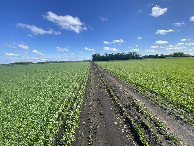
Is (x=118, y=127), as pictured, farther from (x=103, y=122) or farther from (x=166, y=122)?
(x=166, y=122)

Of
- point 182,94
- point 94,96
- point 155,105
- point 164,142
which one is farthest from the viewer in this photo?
point 94,96

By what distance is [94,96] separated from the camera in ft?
47.6

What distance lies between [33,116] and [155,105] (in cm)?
1261

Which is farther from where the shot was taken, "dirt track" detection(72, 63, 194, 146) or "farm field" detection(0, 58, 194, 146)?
"farm field" detection(0, 58, 194, 146)

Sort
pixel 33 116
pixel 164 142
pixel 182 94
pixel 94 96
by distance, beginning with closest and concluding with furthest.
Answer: pixel 164 142, pixel 33 116, pixel 182 94, pixel 94 96

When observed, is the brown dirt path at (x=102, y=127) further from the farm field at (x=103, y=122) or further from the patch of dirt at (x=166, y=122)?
the patch of dirt at (x=166, y=122)

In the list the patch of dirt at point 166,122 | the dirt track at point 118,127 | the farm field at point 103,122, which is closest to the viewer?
the patch of dirt at point 166,122

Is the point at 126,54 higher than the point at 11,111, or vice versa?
the point at 126,54

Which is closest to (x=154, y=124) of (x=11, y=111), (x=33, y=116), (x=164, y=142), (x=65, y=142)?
(x=164, y=142)

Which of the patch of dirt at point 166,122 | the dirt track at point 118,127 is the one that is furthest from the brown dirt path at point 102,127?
the patch of dirt at point 166,122

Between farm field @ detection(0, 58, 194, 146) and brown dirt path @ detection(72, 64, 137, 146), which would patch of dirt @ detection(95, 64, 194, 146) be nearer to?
farm field @ detection(0, 58, 194, 146)

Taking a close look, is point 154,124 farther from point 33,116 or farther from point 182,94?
point 33,116

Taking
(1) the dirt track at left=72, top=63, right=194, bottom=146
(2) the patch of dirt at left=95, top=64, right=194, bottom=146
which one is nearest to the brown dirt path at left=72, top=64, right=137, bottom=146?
(1) the dirt track at left=72, top=63, right=194, bottom=146

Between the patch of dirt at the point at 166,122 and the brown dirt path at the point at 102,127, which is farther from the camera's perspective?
the brown dirt path at the point at 102,127
